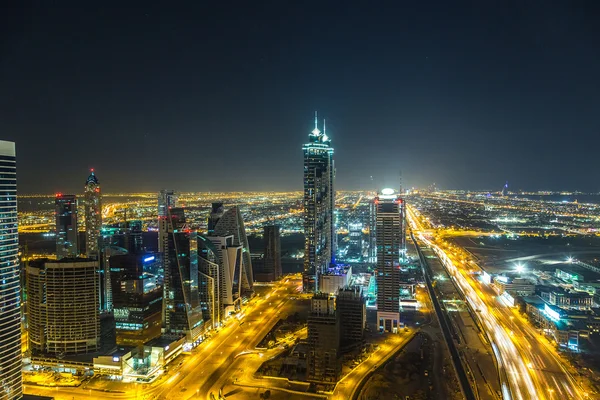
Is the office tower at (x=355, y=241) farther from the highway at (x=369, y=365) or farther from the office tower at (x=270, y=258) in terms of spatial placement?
the highway at (x=369, y=365)

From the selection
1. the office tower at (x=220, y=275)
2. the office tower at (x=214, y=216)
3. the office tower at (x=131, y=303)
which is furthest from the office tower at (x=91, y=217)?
→ the office tower at (x=131, y=303)

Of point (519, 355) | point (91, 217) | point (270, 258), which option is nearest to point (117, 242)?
point (91, 217)

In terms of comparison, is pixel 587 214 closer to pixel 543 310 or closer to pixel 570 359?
pixel 543 310

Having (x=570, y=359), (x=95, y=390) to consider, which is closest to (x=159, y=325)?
(x=95, y=390)

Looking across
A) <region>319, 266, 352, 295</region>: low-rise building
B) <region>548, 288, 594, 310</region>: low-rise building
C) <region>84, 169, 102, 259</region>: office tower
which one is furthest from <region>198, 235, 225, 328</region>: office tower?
<region>548, 288, 594, 310</region>: low-rise building

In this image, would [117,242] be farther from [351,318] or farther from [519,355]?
[519,355]

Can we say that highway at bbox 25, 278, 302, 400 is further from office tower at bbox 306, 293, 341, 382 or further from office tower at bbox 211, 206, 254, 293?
office tower at bbox 306, 293, 341, 382
